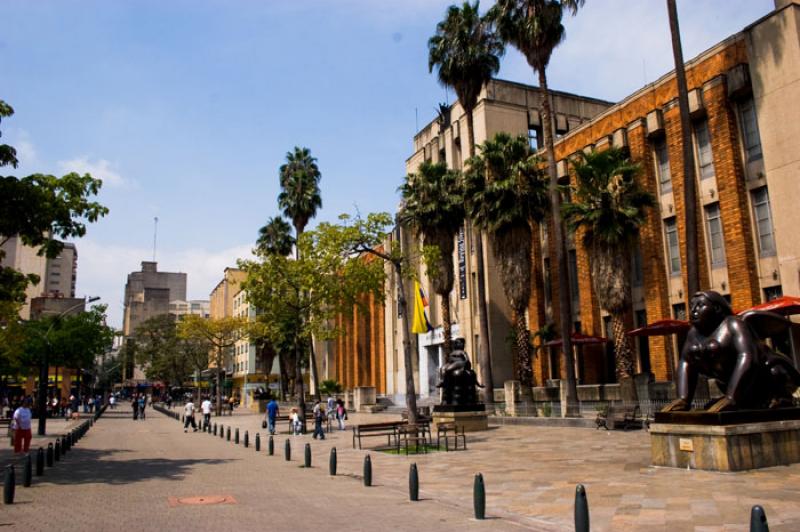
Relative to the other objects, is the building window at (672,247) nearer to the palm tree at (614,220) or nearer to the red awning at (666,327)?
the palm tree at (614,220)

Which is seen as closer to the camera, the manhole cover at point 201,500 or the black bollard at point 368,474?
the manhole cover at point 201,500

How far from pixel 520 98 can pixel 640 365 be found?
2177 cm

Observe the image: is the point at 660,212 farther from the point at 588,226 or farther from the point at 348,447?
the point at 348,447

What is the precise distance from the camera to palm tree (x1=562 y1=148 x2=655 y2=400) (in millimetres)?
28078

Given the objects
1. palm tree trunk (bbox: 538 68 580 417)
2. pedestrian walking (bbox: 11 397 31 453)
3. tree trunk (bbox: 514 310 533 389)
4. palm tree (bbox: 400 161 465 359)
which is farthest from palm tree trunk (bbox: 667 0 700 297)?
pedestrian walking (bbox: 11 397 31 453)

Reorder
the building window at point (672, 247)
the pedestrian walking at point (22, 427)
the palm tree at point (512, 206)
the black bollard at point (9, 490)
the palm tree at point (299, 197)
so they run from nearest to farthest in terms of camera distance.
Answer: the black bollard at point (9, 490), the pedestrian walking at point (22, 427), the building window at point (672, 247), the palm tree at point (512, 206), the palm tree at point (299, 197)

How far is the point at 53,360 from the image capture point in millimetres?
49031

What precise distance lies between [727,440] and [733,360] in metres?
1.72

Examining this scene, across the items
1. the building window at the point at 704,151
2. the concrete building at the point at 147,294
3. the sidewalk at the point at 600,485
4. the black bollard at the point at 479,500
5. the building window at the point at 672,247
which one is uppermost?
the concrete building at the point at 147,294

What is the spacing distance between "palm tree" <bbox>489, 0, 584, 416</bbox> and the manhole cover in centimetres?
1927

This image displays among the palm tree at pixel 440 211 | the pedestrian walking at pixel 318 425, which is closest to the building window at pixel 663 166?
the palm tree at pixel 440 211

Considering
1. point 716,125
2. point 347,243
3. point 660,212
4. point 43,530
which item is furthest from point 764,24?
point 43,530

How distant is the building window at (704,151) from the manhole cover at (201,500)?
24.6 meters

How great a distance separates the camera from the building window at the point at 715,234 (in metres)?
27.1
